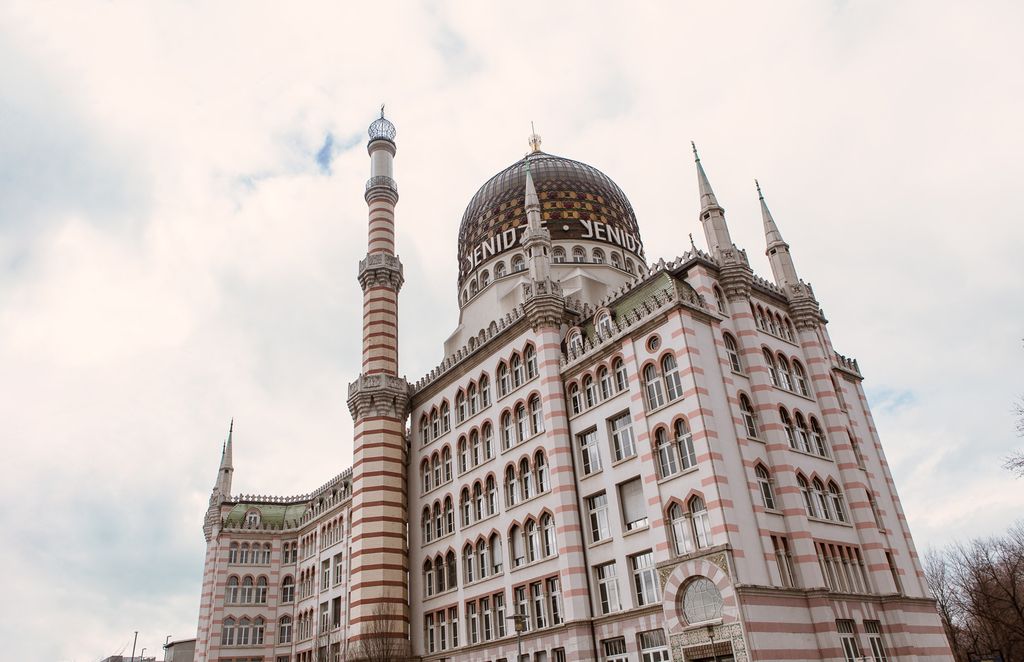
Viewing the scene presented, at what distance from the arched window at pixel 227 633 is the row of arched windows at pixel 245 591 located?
4.69ft

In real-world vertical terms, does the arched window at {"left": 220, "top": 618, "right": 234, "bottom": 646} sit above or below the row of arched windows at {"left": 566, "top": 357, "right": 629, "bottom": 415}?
below

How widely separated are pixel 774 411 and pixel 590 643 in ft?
38.9

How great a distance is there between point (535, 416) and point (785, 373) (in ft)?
37.9

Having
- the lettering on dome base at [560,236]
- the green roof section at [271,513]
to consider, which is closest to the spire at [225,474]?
the green roof section at [271,513]

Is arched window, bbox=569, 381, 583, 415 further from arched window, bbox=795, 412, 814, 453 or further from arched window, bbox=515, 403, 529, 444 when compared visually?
arched window, bbox=795, 412, 814, 453

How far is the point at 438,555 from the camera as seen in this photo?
40062 mm

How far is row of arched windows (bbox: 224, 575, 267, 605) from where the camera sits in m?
61.1

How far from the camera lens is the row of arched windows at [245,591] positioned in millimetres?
61125

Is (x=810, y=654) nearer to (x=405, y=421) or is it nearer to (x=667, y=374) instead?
(x=667, y=374)

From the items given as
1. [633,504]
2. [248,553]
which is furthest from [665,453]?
[248,553]

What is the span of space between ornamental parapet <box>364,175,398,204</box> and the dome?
18.7 ft

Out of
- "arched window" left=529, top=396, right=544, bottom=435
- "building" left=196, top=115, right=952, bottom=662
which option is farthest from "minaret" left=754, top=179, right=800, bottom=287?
"arched window" left=529, top=396, right=544, bottom=435

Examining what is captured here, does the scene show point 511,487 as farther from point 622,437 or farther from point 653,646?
point 653,646

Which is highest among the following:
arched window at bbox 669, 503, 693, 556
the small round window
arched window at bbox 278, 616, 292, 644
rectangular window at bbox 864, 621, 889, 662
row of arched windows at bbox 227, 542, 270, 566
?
row of arched windows at bbox 227, 542, 270, 566
